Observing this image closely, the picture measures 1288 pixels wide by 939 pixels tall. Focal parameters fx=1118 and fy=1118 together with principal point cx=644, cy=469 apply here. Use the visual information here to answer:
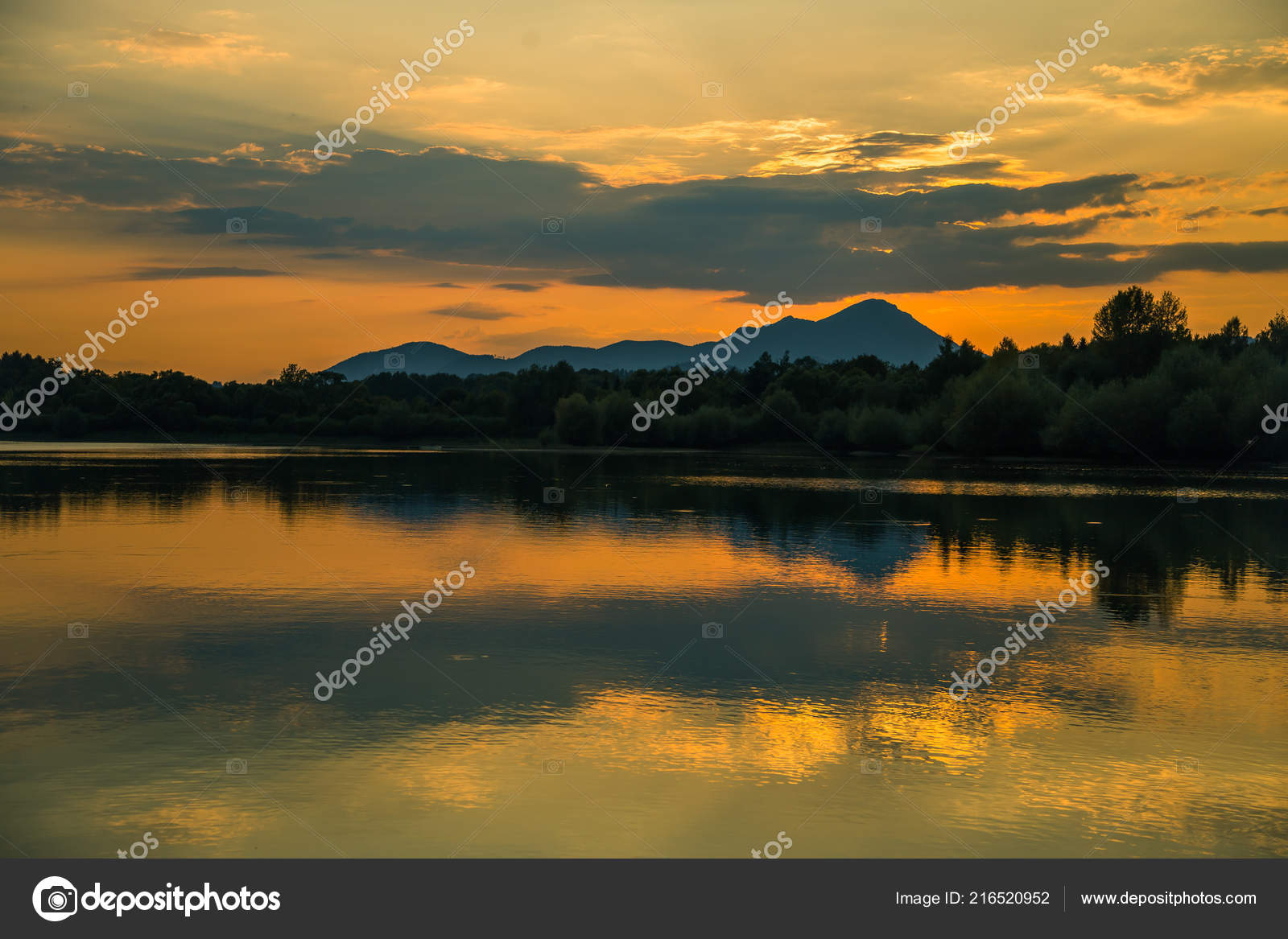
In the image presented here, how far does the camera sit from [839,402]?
Answer: 143375 mm

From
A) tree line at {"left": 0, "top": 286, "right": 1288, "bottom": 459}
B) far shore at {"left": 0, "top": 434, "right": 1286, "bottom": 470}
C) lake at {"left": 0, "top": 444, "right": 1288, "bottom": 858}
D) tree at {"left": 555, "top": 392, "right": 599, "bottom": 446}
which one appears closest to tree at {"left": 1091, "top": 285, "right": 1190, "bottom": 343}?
tree line at {"left": 0, "top": 286, "right": 1288, "bottom": 459}

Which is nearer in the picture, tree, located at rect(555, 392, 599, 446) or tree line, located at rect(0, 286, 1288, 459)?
tree line, located at rect(0, 286, 1288, 459)

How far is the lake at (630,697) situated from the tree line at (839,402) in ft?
217

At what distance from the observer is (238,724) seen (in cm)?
1086

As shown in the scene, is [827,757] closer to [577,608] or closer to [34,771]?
[34,771]
